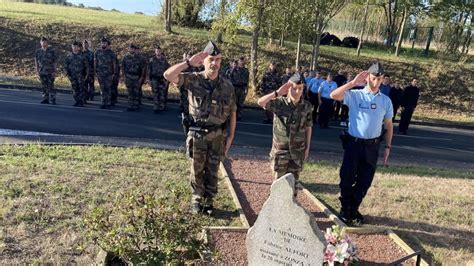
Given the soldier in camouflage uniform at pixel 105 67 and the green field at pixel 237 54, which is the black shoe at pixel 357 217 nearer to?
the soldier in camouflage uniform at pixel 105 67

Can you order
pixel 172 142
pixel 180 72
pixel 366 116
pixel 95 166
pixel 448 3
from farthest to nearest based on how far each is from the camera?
pixel 448 3 < pixel 172 142 < pixel 95 166 < pixel 366 116 < pixel 180 72

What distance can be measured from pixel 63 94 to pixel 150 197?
12.7 metres

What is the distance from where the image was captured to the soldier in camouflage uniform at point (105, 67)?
13.0 meters

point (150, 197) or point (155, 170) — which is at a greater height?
point (150, 197)

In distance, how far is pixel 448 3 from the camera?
24.2 meters

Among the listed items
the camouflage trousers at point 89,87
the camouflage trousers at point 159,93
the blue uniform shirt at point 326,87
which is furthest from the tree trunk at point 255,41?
the camouflage trousers at point 89,87

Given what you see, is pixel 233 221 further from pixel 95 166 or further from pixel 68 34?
pixel 68 34

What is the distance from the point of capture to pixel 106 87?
13336mm

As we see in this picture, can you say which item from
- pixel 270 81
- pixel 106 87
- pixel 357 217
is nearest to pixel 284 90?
pixel 357 217

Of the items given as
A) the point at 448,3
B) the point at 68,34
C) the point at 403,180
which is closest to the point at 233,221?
the point at 403,180

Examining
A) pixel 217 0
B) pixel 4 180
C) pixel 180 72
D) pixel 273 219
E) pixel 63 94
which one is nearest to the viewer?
pixel 273 219

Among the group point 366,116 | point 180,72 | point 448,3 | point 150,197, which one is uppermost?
point 448,3

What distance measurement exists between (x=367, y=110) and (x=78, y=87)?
9.73m

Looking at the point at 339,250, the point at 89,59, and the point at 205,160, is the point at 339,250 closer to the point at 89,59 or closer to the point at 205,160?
the point at 205,160
